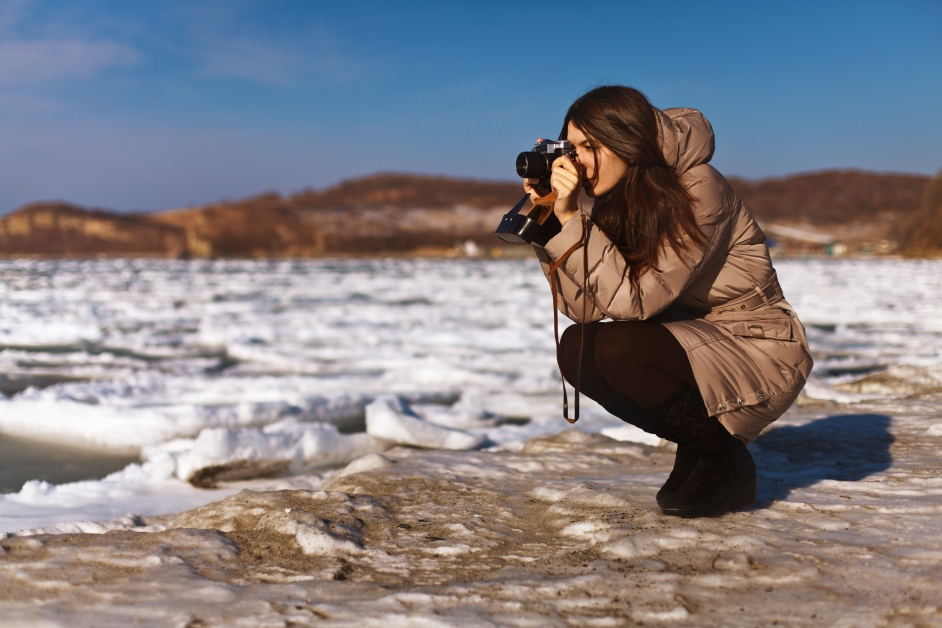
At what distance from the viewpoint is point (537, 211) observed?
162cm

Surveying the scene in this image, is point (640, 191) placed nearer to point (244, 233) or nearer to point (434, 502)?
point (434, 502)

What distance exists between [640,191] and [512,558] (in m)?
0.81

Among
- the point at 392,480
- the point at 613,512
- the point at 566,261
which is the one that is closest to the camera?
the point at 566,261

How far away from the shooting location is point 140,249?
33.9m

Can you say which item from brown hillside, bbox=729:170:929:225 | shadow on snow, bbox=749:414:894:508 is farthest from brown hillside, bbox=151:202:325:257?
shadow on snow, bbox=749:414:894:508

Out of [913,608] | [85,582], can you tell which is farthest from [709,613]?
[85,582]

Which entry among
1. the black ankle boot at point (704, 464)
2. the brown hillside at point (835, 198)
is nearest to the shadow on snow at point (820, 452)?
the black ankle boot at point (704, 464)

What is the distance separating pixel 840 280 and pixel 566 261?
14.1m

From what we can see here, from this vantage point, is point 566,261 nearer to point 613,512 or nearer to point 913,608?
point 613,512

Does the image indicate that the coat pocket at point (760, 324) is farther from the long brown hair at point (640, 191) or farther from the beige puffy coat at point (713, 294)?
the long brown hair at point (640, 191)

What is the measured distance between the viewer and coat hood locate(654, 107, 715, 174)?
5.12 feet

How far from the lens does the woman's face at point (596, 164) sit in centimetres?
159

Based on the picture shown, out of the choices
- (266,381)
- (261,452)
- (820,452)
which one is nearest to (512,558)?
(820,452)

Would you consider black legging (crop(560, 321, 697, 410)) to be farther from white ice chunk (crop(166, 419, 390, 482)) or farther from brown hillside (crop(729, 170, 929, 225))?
brown hillside (crop(729, 170, 929, 225))
